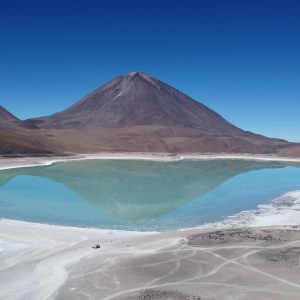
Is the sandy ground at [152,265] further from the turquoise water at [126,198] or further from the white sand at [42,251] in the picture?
the turquoise water at [126,198]

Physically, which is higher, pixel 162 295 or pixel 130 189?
pixel 130 189

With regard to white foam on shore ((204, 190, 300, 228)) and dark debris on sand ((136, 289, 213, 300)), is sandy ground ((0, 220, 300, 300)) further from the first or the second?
white foam on shore ((204, 190, 300, 228))

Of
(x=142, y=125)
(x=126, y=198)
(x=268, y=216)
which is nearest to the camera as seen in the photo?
(x=268, y=216)

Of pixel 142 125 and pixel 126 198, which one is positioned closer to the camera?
pixel 126 198

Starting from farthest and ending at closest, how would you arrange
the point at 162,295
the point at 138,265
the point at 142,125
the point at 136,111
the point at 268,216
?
the point at 136,111 → the point at 142,125 → the point at 268,216 → the point at 138,265 → the point at 162,295

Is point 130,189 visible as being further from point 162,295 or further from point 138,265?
point 162,295

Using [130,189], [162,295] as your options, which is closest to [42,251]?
[162,295]

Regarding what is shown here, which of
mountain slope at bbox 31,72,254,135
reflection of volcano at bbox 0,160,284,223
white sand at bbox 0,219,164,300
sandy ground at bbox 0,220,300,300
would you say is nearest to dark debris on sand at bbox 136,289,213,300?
sandy ground at bbox 0,220,300,300

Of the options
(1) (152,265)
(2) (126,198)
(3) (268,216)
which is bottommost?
(1) (152,265)
